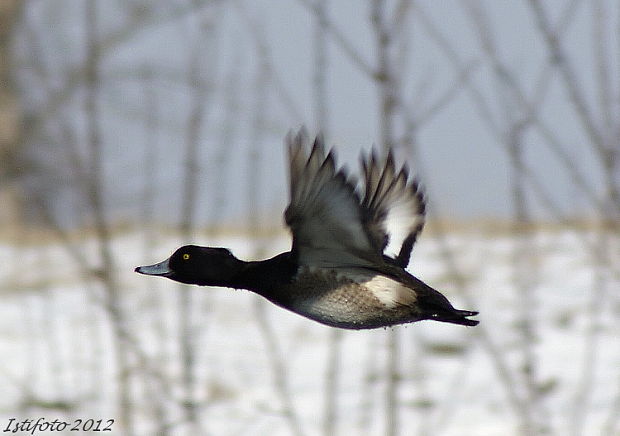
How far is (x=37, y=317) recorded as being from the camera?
8.34 m

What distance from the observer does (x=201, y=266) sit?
6.31ft

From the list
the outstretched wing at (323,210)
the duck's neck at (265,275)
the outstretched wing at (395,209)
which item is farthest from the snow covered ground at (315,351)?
the outstretched wing at (323,210)

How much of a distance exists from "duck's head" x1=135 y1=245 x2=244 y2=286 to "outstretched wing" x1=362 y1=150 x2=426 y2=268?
427 mm

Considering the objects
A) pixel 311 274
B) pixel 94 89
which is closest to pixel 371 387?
pixel 94 89

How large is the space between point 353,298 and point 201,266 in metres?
0.30

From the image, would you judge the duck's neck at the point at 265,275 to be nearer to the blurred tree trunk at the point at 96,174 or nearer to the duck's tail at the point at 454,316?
the duck's tail at the point at 454,316

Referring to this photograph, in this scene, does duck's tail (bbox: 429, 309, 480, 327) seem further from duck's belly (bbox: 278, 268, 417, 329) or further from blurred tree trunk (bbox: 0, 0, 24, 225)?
blurred tree trunk (bbox: 0, 0, 24, 225)

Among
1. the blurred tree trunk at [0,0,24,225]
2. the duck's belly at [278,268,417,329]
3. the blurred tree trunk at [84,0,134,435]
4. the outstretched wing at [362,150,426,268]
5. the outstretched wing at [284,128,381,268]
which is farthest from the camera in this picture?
the blurred tree trunk at [0,0,24,225]

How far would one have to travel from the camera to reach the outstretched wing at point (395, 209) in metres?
2.27

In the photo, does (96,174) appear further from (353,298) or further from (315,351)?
(315,351)

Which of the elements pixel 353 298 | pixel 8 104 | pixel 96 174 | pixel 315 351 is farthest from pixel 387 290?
pixel 8 104

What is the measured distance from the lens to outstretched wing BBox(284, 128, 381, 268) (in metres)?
1.72

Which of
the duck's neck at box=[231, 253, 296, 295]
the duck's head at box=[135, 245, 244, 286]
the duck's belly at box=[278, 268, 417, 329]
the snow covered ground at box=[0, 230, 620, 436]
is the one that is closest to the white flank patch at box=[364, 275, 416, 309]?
the duck's belly at box=[278, 268, 417, 329]

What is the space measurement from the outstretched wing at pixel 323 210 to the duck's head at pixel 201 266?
20 cm
